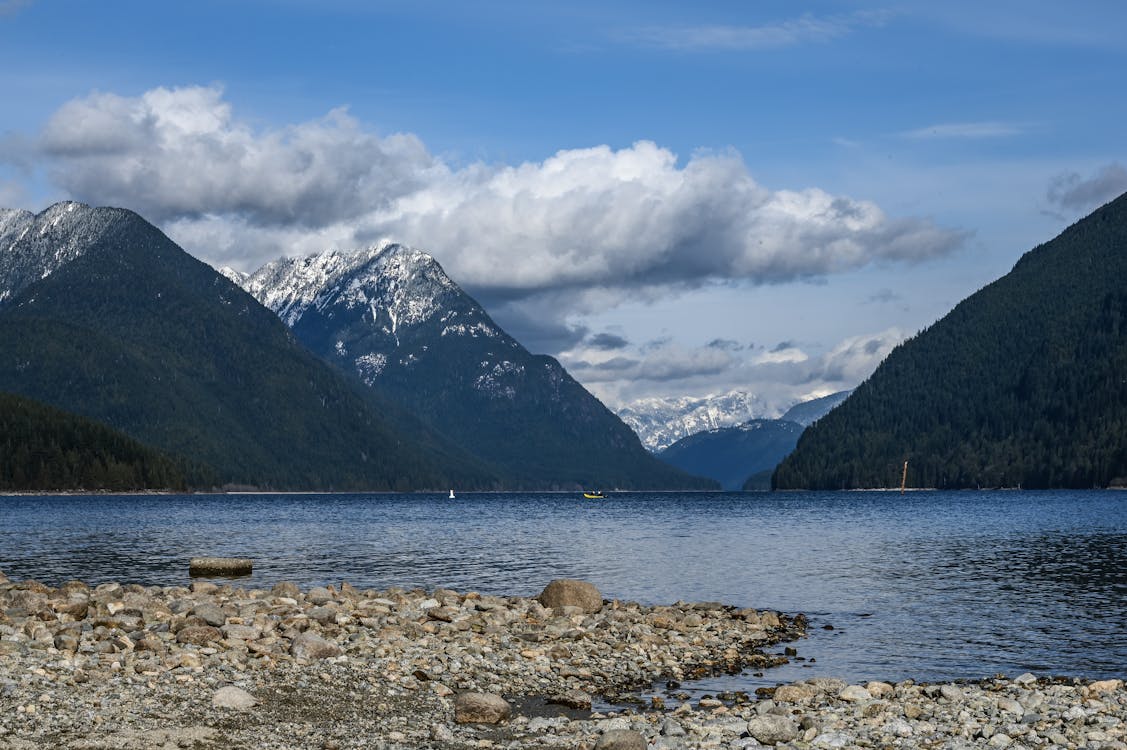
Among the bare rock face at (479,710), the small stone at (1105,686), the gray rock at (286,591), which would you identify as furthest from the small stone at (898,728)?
the gray rock at (286,591)

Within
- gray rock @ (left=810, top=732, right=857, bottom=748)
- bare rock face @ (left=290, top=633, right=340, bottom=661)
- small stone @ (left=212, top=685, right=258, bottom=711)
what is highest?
bare rock face @ (left=290, top=633, right=340, bottom=661)

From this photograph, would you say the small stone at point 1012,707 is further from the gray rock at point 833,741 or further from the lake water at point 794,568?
the lake water at point 794,568

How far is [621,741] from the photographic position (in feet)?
85.5

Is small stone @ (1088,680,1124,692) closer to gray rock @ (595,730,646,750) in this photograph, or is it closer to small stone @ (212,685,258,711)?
gray rock @ (595,730,646,750)

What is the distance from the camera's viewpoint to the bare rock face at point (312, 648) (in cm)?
3597

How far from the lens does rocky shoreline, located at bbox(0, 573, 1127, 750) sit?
89.0 ft

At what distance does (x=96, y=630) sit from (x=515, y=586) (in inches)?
1301

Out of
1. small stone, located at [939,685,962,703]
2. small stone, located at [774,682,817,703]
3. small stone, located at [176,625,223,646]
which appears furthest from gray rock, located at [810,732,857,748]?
small stone, located at [176,625,223,646]

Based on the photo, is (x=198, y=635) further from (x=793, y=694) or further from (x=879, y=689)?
(x=879, y=689)

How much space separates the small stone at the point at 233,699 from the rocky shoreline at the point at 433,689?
2.0 inches

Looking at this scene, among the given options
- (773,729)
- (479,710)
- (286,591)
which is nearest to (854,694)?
(773,729)

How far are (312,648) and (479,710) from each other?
8.50 m

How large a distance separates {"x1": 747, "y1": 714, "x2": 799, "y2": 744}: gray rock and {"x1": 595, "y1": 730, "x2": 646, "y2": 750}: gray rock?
9.51 ft

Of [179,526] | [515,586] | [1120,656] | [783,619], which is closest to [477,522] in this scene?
[179,526]
